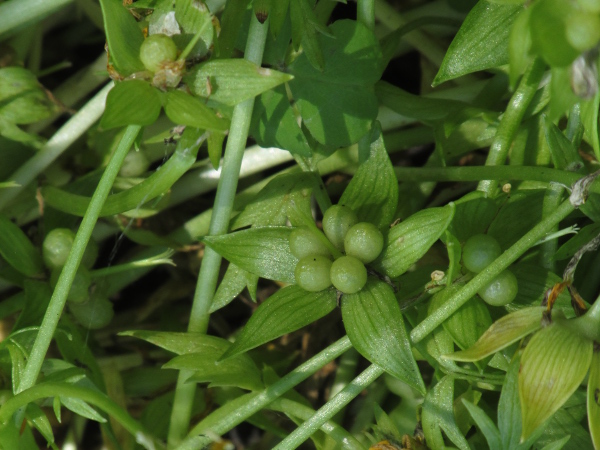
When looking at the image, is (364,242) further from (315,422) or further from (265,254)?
(315,422)

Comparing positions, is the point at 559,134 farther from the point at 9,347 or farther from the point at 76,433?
the point at 76,433

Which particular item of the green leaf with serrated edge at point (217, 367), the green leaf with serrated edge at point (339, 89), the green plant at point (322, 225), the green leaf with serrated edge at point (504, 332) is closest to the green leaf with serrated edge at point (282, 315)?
the green plant at point (322, 225)

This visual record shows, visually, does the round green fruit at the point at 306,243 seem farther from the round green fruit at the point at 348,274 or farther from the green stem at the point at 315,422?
the green stem at the point at 315,422

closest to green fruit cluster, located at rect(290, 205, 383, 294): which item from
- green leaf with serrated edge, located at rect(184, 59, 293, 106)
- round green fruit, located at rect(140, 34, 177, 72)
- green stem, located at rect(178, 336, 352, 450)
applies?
green stem, located at rect(178, 336, 352, 450)

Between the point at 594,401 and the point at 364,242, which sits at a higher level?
the point at 364,242

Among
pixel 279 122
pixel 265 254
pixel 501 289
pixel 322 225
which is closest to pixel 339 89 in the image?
pixel 279 122

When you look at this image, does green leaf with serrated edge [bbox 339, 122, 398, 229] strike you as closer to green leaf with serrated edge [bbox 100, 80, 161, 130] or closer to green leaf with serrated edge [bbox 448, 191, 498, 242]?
green leaf with serrated edge [bbox 448, 191, 498, 242]
